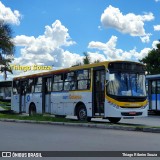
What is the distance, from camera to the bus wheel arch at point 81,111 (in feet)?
71.2

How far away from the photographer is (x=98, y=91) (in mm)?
20703

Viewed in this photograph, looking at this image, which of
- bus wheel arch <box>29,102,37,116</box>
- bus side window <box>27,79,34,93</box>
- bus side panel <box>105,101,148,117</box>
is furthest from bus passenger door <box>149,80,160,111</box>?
bus side panel <box>105,101,148,117</box>

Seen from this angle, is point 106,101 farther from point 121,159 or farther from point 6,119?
point 121,159

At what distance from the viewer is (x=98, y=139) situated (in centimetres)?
1355

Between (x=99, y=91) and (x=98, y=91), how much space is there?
0.10 meters

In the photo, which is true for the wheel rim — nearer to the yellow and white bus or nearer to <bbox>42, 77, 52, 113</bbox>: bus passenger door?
the yellow and white bus

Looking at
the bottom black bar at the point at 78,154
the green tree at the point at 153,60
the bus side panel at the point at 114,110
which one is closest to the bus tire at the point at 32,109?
the bus side panel at the point at 114,110

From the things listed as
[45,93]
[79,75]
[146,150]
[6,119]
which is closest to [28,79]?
[45,93]

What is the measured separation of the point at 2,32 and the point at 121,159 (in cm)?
4419

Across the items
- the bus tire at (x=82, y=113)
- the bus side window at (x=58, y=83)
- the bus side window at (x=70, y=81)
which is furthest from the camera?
the bus side window at (x=58, y=83)

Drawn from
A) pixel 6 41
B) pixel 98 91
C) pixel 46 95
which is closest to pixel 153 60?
pixel 6 41

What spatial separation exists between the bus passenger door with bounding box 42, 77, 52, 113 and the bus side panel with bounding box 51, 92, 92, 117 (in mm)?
645

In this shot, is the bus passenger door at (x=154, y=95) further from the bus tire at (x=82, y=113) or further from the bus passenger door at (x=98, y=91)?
the bus passenger door at (x=98, y=91)

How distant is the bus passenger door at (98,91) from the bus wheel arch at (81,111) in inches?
36.5
